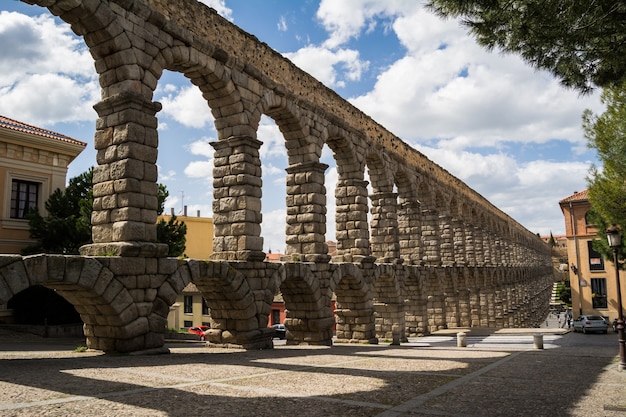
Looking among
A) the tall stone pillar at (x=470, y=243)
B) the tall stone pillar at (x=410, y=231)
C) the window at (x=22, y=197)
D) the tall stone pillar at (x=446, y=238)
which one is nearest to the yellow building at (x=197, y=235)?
the window at (x=22, y=197)

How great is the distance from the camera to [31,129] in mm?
20422

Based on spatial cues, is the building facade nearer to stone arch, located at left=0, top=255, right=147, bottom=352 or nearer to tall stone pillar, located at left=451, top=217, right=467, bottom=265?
stone arch, located at left=0, top=255, right=147, bottom=352

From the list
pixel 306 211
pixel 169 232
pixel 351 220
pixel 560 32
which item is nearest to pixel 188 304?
pixel 169 232

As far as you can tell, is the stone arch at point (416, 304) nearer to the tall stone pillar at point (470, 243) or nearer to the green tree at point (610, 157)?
the green tree at point (610, 157)

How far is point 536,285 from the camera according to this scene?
64750 millimetres

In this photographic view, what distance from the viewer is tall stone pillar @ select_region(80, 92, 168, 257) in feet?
31.5

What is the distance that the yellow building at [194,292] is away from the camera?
3616 cm

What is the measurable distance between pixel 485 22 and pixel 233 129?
687cm

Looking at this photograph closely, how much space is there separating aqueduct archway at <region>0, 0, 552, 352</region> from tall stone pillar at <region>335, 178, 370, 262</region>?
0.05m

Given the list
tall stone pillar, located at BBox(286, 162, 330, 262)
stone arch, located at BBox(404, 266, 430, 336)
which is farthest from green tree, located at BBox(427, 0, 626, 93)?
stone arch, located at BBox(404, 266, 430, 336)

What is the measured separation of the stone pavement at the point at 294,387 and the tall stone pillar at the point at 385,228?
34.8ft

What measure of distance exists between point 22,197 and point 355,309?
13.7 metres

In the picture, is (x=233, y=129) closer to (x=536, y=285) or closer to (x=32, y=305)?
(x=32, y=305)

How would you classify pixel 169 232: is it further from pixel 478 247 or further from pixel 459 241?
pixel 478 247
